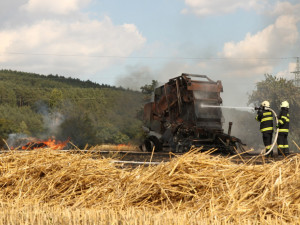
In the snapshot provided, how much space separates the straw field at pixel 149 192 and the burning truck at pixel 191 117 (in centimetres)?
951

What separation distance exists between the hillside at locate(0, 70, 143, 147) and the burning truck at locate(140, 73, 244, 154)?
5.46 metres

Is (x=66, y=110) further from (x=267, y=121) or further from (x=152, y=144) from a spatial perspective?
(x=267, y=121)

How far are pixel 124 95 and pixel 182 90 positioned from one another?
986 cm

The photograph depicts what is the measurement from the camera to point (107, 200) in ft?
16.5

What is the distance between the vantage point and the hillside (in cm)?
2675

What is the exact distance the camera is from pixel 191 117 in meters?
16.5

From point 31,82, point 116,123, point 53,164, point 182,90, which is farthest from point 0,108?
point 53,164

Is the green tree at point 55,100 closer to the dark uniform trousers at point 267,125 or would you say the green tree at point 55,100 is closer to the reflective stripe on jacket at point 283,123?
the dark uniform trousers at point 267,125

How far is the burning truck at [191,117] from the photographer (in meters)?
15.9

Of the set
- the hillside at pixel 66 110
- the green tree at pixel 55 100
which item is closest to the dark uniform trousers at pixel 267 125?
the hillside at pixel 66 110

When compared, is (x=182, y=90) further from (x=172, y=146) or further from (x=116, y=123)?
(x=116, y=123)

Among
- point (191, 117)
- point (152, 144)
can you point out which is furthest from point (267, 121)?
point (152, 144)

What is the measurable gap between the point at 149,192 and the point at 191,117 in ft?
37.9

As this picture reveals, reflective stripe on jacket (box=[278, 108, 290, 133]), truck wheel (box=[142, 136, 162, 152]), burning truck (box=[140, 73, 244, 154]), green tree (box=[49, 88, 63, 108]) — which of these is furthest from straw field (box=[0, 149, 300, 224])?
green tree (box=[49, 88, 63, 108])
